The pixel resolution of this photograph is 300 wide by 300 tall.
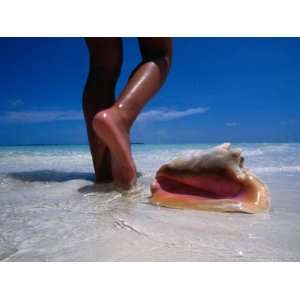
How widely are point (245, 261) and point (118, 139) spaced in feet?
2.01

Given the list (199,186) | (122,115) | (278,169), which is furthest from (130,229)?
(278,169)

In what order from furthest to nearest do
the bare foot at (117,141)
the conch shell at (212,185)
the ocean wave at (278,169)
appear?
1. the ocean wave at (278,169)
2. the bare foot at (117,141)
3. the conch shell at (212,185)

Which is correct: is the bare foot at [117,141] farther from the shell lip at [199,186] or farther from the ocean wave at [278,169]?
the ocean wave at [278,169]

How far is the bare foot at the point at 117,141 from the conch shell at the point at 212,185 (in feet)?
0.44

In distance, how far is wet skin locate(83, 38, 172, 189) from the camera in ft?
4.14

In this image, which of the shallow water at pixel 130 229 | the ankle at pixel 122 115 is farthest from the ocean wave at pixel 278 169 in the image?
Answer: the ankle at pixel 122 115

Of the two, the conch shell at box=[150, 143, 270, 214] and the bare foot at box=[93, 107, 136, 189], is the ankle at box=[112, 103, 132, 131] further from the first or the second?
the conch shell at box=[150, 143, 270, 214]

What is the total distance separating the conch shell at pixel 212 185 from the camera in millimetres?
1061

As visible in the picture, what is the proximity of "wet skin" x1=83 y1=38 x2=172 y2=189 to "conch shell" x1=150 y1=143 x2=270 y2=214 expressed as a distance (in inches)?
6.6

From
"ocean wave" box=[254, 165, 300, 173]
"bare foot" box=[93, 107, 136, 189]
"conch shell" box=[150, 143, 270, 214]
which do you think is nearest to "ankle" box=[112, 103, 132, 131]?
"bare foot" box=[93, 107, 136, 189]

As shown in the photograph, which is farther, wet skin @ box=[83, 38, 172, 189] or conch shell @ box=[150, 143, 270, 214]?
wet skin @ box=[83, 38, 172, 189]

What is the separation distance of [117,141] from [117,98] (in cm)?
20
